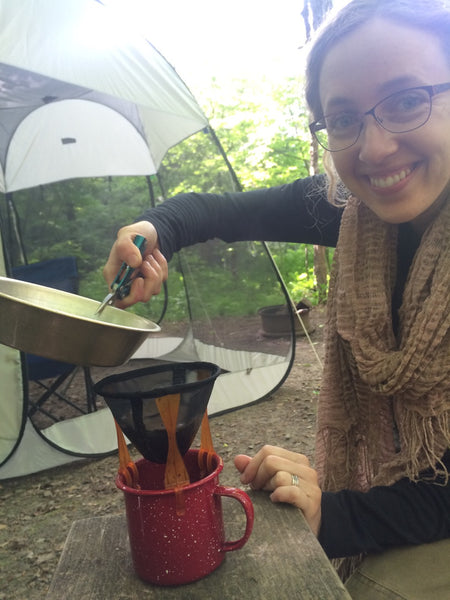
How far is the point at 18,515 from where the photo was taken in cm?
237

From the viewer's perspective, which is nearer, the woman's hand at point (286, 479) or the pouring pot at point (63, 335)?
the pouring pot at point (63, 335)

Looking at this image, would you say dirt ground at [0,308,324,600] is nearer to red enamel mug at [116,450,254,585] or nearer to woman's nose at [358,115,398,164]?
red enamel mug at [116,450,254,585]

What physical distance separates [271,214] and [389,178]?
0.48 m

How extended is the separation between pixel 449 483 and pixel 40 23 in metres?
2.47

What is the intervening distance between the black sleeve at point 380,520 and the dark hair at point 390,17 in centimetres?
83

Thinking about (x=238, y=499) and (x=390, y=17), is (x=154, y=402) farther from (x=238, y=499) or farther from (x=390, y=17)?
(x=390, y=17)

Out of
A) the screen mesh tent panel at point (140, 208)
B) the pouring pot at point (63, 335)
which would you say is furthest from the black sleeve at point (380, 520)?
the screen mesh tent panel at point (140, 208)

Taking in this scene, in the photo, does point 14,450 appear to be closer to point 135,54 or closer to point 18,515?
point 18,515

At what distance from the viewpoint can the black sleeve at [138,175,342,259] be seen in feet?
4.61

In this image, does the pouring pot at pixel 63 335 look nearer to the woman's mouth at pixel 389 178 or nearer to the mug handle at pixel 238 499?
the mug handle at pixel 238 499

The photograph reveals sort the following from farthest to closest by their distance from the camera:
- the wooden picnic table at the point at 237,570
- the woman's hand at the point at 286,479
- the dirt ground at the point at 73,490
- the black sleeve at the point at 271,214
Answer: the dirt ground at the point at 73,490
the black sleeve at the point at 271,214
the woman's hand at the point at 286,479
the wooden picnic table at the point at 237,570

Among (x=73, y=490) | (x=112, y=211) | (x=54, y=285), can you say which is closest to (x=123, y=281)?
(x=73, y=490)

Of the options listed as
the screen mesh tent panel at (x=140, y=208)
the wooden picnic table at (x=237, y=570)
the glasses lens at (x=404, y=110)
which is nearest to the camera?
the wooden picnic table at (x=237, y=570)

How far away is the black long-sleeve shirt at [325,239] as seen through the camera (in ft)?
2.98
